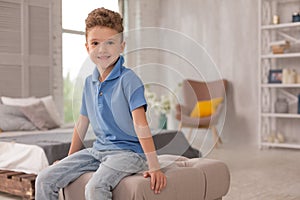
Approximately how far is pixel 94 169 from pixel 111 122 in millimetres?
250

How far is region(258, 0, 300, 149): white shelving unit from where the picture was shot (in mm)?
5789

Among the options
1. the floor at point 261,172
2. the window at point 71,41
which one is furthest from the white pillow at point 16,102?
the floor at point 261,172

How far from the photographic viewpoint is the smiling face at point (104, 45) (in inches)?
65.9

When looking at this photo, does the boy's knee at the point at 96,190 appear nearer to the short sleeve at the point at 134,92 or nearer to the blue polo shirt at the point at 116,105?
the blue polo shirt at the point at 116,105

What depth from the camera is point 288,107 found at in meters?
5.77

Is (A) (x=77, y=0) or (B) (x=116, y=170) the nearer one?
(B) (x=116, y=170)

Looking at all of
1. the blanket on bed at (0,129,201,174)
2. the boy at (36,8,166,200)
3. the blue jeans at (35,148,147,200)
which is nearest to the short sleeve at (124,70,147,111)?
the boy at (36,8,166,200)

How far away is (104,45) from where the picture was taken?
5.48 feet

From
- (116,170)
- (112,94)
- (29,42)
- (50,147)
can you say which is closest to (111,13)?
(112,94)

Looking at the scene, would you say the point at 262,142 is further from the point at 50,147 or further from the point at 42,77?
the point at 50,147

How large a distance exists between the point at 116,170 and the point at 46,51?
4.13m

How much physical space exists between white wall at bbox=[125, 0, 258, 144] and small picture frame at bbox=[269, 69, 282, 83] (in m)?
0.40

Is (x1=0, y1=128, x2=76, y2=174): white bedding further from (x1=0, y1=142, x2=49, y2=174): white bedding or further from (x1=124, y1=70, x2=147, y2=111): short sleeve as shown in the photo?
(x1=124, y1=70, x2=147, y2=111): short sleeve

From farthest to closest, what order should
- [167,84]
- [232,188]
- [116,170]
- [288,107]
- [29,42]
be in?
[288,107] → [29,42] → [232,188] → [167,84] → [116,170]
